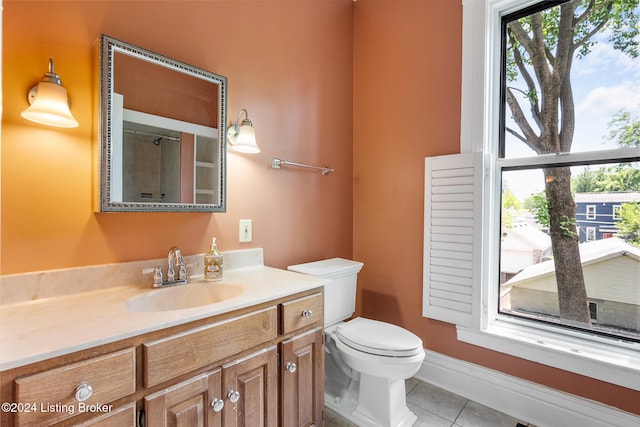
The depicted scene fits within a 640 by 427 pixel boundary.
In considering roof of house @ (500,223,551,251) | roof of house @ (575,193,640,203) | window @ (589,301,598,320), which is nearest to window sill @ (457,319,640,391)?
window @ (589,301,598,320)

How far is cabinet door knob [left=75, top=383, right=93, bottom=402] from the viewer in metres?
0.71

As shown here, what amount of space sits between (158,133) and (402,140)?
61.2 inches

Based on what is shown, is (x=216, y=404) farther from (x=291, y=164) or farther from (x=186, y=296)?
(x=291, y=164)

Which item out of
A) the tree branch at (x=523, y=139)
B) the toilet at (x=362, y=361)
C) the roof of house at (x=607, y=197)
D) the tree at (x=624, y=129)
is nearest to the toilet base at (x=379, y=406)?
the toilet at (x=362, y=361)

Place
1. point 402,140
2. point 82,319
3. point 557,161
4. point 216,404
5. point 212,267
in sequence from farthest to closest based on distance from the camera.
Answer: point 402,140, point 557,161, point 212,267, point 216,404, point 82,319

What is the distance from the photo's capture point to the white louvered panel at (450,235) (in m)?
1.78

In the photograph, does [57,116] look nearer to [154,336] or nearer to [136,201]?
[136,201]

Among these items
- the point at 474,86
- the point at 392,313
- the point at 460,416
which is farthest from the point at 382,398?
the point at 474,86

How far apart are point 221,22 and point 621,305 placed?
2.53 m

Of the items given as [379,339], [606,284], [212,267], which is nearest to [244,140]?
[212,267]

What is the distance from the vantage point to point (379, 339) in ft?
5.00

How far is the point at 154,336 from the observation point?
0.85m

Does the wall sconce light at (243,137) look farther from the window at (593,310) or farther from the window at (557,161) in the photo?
the window at (593,310)

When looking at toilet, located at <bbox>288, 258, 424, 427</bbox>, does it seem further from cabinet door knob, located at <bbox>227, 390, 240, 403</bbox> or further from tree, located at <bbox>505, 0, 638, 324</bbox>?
tree, located at <bbox>505, 0, 638, 324</bbox>
